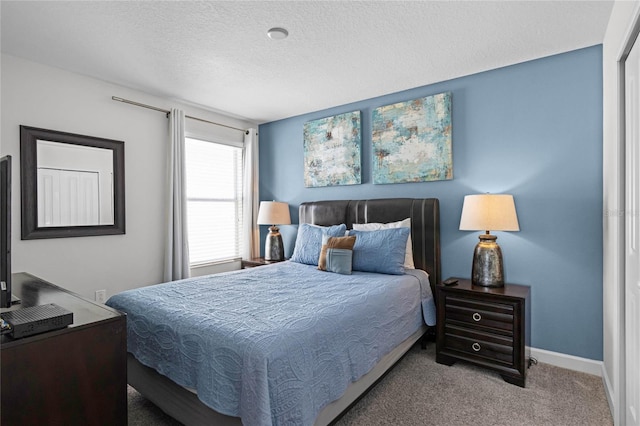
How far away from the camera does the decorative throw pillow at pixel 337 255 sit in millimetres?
3000

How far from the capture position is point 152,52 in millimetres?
2672

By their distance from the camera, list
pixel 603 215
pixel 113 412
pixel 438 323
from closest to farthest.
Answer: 1. pixel 113 412
2. pixel 603 215
3. pixel 438 323

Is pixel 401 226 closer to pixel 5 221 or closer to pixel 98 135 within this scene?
pixel 5 221

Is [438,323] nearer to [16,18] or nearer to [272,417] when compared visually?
[272,417]

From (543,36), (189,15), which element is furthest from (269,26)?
(543,36)

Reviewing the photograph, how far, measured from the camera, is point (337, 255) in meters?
3.04

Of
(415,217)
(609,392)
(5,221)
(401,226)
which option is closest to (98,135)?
(5,221)

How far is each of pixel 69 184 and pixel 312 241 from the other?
7.64 feet

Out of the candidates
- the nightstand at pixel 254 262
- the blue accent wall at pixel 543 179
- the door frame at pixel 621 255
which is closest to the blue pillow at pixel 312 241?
the nightstand at pixel 254 262

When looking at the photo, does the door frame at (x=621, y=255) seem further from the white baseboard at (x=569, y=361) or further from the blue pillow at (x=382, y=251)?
the blue pillow at (x=382, y=251)

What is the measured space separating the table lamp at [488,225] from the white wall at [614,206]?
1.99 ft

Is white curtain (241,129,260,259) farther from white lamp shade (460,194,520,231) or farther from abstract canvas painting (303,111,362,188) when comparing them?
white lamp shade (460,194,520,231)

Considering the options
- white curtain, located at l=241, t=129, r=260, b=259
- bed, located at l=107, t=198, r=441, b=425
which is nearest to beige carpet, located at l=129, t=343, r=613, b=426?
bed, located at l=107, t=198, r=441, b=425

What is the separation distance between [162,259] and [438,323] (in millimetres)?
2956
